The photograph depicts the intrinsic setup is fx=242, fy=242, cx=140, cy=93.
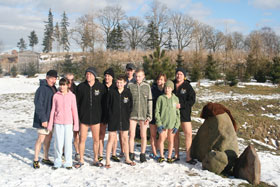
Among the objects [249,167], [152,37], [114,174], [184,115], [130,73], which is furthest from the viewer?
[152,37]

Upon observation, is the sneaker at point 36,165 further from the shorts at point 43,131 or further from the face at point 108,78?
the face at point 108,78

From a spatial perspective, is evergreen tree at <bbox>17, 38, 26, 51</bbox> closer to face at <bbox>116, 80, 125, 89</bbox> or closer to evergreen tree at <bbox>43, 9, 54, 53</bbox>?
evergreen tree at <bbox>43, 9, 54, 53</bbox>

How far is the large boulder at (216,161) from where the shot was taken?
470 cm

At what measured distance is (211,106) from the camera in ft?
17.2

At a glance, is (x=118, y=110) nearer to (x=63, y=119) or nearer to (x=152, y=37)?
(x=63, y=119)

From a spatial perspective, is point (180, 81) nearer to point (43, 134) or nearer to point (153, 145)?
point (153, 145)

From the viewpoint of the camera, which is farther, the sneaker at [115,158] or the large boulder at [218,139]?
the sneaker at [115,158]

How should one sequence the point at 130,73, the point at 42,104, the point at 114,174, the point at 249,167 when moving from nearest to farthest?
the point at 249,167 < the point at 114,174 < the point at 42,104 < the point at 130,73

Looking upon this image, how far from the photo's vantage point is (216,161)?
15.5 ft

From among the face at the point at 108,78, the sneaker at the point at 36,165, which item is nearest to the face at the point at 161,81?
the face at the point at 108,78

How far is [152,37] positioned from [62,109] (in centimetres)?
4533

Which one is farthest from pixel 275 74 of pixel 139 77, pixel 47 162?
pixel 47 162

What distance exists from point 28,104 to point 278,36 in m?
71.0

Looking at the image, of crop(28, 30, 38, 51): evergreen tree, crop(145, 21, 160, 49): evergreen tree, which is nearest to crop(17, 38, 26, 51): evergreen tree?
crop(28, 30, 38, 51): evergreen tree
